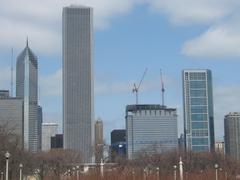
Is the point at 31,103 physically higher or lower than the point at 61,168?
higher

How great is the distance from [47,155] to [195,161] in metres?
34.4

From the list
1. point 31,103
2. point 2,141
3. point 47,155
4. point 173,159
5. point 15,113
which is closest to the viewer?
point 2,141

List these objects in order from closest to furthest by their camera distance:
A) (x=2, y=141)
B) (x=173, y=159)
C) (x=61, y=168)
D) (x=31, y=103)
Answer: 1. (x=2, y=141)
2. (x=173, y=159)
3. (x=61, y=168)
4. (x=31, y=103)

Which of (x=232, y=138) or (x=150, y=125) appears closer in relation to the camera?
(x=232, y=138)

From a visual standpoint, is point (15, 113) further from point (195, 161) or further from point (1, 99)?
point (195, 161)

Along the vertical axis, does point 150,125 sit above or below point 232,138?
above

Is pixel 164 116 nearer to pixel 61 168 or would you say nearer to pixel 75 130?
pixel 75 130

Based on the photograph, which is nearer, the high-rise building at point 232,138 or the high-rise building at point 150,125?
the high-rise building at point 232,138

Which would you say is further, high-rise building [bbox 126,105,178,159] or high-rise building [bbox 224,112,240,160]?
high-rise building [bbox 126,105,178,159]

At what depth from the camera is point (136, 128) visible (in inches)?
7544

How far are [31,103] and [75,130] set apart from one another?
1845 cm

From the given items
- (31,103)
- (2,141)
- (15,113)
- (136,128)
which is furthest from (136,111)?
(2,141)

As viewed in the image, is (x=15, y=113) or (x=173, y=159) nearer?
(x=173, y=159)

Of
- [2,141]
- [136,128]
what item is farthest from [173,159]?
[136,128]
